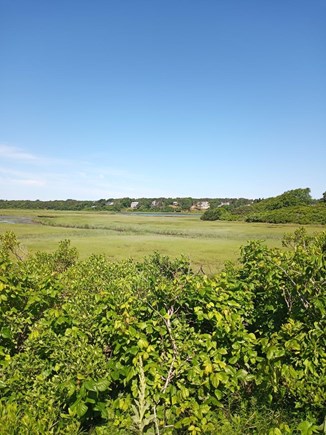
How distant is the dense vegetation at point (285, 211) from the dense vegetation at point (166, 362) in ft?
310

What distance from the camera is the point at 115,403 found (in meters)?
4.19

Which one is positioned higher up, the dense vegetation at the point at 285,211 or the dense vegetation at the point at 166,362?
the dense vegetation at the point at 285,211

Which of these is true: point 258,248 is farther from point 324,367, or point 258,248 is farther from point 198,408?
point 198,408

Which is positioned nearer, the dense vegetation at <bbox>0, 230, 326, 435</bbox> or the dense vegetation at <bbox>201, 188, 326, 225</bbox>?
the dense vegetation at <bbox>0, 230, 326, 435</bbox>

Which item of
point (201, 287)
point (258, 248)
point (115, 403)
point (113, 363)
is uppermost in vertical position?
point (258, 248)

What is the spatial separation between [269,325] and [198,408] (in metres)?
2.20

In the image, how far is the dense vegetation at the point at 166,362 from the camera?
398 centimetres

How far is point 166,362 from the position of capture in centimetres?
448

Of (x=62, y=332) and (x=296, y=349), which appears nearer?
(x=296, y=349)

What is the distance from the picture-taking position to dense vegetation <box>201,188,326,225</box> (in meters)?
97.4

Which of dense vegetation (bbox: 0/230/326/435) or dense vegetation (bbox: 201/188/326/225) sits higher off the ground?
dense vegetation (bbox: 201/188/326/225)

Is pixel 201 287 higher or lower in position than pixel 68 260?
higher

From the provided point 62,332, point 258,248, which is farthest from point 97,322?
point 258,248

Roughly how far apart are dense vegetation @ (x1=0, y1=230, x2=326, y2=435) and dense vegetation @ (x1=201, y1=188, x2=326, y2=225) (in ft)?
310
